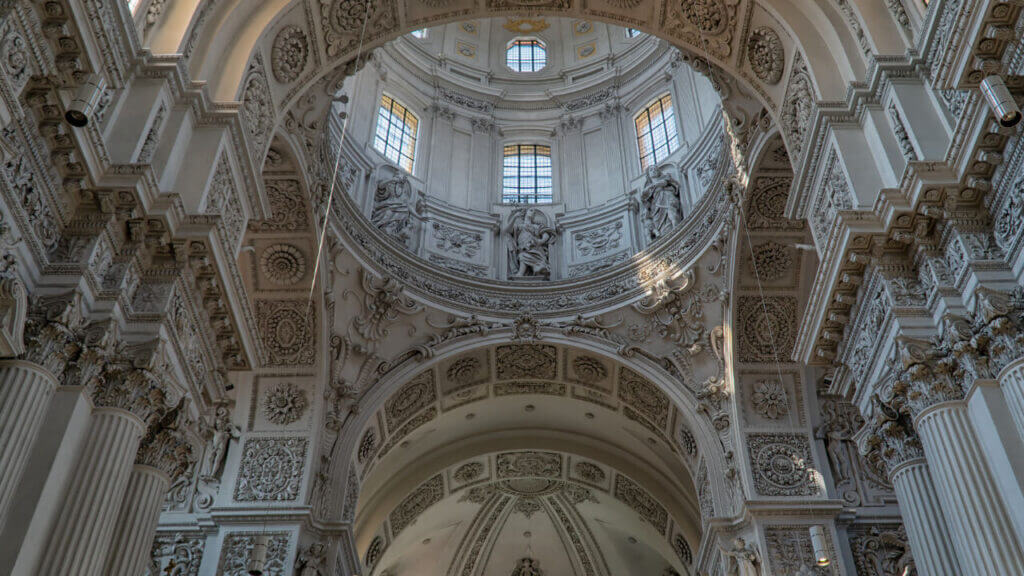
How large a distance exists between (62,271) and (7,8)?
2253mm

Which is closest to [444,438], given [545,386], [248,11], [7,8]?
[545,386]

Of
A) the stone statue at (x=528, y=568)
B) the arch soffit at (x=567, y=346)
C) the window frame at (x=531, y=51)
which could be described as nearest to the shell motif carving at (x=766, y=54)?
the arch soffit at (x=567, y=346)

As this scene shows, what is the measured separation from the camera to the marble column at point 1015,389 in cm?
703

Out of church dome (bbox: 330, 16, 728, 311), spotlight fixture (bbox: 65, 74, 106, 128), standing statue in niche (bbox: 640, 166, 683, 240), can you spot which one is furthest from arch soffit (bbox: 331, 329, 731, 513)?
spotlight fixture (bbox: 65, 74, 106, 128)

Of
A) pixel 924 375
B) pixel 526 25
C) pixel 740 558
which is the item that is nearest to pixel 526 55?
pixel 526 25

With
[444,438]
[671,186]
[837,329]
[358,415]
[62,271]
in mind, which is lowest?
[62,271]

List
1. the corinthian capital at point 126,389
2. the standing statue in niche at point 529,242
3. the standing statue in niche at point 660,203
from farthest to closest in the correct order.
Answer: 1. the standing statue in niche at point 529,242
2. the standing statue in niche at point 660,203
3. the corinthian capital at point 126,389

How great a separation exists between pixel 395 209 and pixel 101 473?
11806 mm

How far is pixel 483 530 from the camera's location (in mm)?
25891

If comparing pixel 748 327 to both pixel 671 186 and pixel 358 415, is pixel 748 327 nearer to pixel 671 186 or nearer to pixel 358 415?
pixel 671 186

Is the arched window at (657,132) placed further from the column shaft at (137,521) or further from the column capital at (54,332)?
the column capital at (54,332)

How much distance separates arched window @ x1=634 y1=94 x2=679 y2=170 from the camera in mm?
20094

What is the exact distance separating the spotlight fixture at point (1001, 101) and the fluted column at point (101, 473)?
752 cm

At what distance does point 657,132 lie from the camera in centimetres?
2059
